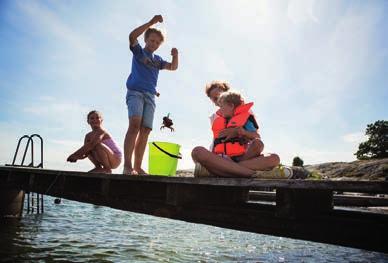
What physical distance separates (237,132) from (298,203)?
1291 millimetres

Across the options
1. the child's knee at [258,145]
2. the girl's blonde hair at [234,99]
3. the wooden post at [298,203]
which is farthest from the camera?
the girl's blonde hair at [234,99]

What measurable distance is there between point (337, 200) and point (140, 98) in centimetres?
730

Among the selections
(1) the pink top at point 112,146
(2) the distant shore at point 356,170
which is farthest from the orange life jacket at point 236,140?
(2) the distant shore at point 356,170

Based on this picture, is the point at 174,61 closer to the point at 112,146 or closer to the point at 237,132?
the point at 112,146

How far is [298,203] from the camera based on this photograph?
11.4 feet

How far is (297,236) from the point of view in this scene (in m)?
3.34

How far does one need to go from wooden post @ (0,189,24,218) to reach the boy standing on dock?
291 inches

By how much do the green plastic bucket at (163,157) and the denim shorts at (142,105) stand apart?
1.22m

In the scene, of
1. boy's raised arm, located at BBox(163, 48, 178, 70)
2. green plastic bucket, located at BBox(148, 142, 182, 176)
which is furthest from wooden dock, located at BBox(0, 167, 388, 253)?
boy's raised arm, located at BBox(163, 48, 178, 70)

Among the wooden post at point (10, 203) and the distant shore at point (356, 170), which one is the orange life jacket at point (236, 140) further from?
the distant shore at point (356, 170)

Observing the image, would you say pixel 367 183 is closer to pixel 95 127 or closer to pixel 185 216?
pixel 185 216

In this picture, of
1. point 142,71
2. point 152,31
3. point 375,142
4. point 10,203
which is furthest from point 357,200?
point 375,142

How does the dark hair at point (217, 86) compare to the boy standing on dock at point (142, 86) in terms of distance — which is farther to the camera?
the boy standing on dock at point (142, 86)

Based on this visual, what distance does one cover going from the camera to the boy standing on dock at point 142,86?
6098 millimetres
